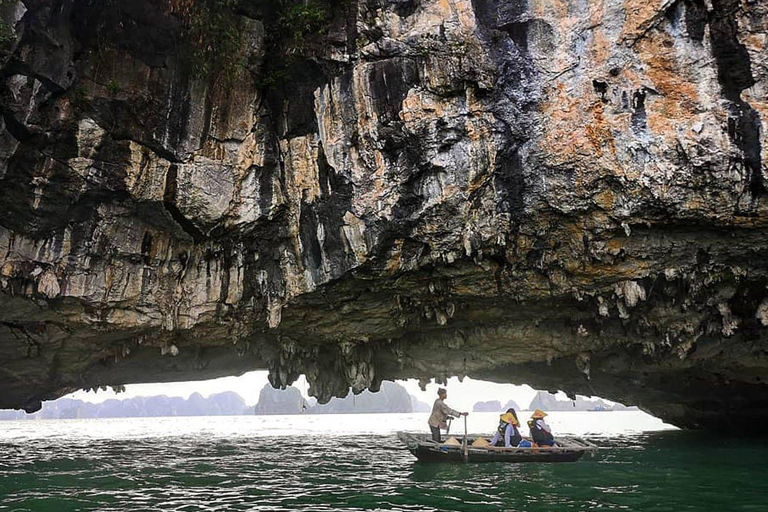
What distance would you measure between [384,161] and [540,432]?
11.0 m

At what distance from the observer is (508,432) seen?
737 inches

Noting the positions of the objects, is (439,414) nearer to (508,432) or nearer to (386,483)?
(508,432)

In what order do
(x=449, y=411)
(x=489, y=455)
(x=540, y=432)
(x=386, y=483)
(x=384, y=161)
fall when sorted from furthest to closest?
(x=449, y=411) < (x=540, y=432) < (x=489, y=455) < (x=386, y=483) < (x=384, y=161)

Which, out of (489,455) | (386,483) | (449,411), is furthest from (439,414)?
(386,483)

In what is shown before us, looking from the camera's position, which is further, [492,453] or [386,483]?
[492,453]

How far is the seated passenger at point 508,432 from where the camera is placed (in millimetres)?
18719

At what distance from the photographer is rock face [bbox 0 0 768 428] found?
12.8m

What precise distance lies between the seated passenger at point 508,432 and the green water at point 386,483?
1487 millimetres

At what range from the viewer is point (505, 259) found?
15328mm

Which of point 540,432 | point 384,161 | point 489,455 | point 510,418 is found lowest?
point 489,455

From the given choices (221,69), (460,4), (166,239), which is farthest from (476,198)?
(166,239)

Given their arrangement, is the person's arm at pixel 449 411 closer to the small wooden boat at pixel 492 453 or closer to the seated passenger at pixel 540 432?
the small wooden boat at pixel 492 453

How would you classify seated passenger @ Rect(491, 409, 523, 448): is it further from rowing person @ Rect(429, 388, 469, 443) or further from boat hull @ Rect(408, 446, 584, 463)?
rowing person @ Rect(429, 388, 469, 443)

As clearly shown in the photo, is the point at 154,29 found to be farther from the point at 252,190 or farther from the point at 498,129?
the point at 498,129
